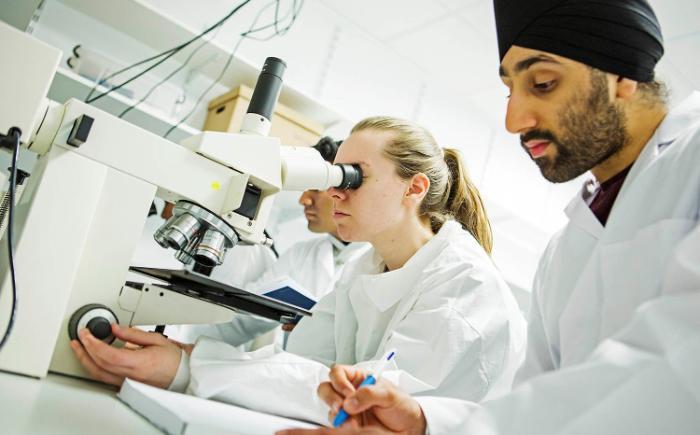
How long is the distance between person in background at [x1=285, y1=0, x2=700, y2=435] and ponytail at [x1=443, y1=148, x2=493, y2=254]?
0.42 metres

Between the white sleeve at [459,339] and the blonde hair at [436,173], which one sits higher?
the blonde hair at [436,173]

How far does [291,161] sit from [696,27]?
2480 millimetres

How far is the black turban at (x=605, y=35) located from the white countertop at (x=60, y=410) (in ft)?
2.87

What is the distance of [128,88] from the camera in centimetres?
189

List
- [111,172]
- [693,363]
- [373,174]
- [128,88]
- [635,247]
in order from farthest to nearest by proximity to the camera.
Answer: [128,88] → [373,174] → [111,172] → [635,247] → [693,363]

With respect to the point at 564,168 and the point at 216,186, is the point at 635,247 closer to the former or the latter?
the point at 564,168

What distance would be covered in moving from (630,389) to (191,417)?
0.44 metres

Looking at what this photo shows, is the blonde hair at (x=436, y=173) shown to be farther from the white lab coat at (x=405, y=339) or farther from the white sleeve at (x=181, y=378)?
the white sleeve at (x=181, y=378)

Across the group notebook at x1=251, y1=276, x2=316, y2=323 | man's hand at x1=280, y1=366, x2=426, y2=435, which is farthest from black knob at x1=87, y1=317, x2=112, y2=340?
notebook at x1=251, y1=276, x2=316, y2=323

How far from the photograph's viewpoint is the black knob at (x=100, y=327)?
783mm

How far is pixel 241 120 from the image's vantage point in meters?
2.06

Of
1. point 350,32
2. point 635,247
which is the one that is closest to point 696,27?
point 350,32

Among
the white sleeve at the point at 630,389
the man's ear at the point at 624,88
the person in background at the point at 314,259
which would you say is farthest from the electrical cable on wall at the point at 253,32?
the white sleeve at the point at 630,389

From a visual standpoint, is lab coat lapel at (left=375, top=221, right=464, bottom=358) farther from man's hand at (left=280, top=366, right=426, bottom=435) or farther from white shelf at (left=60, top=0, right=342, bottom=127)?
white shelf at (left=60, top=0, right=342, bottom=127)
